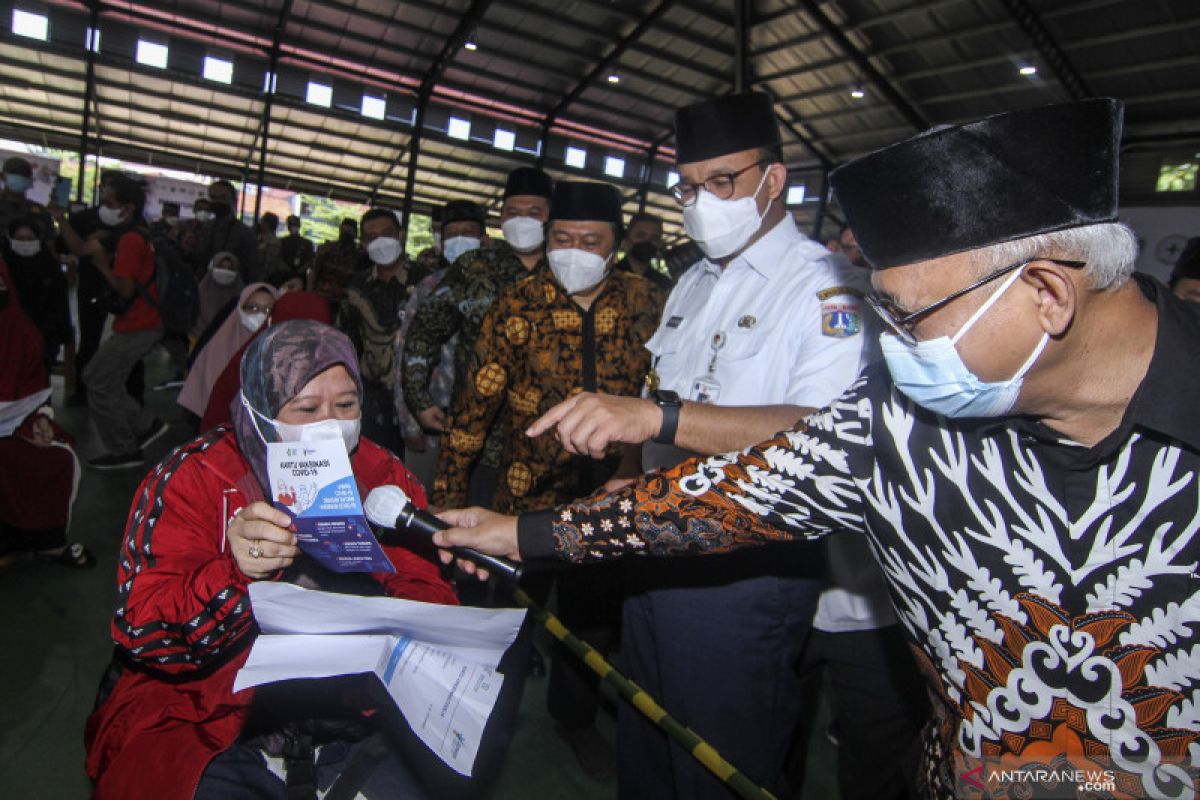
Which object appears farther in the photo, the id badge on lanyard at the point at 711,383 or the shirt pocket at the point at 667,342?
the shirt pocket at the point at 667,342

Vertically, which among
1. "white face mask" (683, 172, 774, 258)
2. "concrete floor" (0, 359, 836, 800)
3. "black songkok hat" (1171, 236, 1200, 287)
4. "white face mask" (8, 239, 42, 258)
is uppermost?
"black songkok hat" (1171, 236, 1200, 287)

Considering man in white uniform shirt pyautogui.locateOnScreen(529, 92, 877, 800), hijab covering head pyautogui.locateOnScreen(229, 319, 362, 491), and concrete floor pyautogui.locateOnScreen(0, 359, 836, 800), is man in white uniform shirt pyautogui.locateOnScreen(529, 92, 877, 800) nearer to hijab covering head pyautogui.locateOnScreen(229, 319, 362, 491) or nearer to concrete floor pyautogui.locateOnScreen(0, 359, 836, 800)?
hijab covering head pyautogui.locateOnScreen(229, 319, 362, 491)

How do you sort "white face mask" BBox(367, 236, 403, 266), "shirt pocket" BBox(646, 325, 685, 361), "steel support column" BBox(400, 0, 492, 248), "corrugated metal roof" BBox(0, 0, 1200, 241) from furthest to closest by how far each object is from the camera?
"steel support column" BBox(400, 0, 492, 248) < "corrugated metal roof" BBox(0, 0, 1200, 241) < "white face mask" BBox(367, 236, 403, 266) < "shirt pocket" BBox(646, 325, 685, 361)

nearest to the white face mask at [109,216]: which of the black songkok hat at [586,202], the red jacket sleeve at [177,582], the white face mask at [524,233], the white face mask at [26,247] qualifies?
the white face mask at [26,247]

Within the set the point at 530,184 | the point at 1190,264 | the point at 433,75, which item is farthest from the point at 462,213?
the point at 433,75

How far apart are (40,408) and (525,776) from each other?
3115 mm

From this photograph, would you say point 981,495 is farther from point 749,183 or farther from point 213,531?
point 213,531

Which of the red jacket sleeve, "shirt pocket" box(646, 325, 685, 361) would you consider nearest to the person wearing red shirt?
the red jacket sleeve

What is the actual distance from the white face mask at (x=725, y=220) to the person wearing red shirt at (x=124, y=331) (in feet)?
16.1

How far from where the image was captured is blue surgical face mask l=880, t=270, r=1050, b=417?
1.05 m

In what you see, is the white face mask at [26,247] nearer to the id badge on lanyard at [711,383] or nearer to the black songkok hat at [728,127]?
the black songkok hat at [728,127]

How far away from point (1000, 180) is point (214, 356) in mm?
3999

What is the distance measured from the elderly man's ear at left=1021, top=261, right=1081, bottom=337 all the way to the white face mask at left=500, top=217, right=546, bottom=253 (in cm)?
287

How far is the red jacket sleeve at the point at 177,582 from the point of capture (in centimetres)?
150
